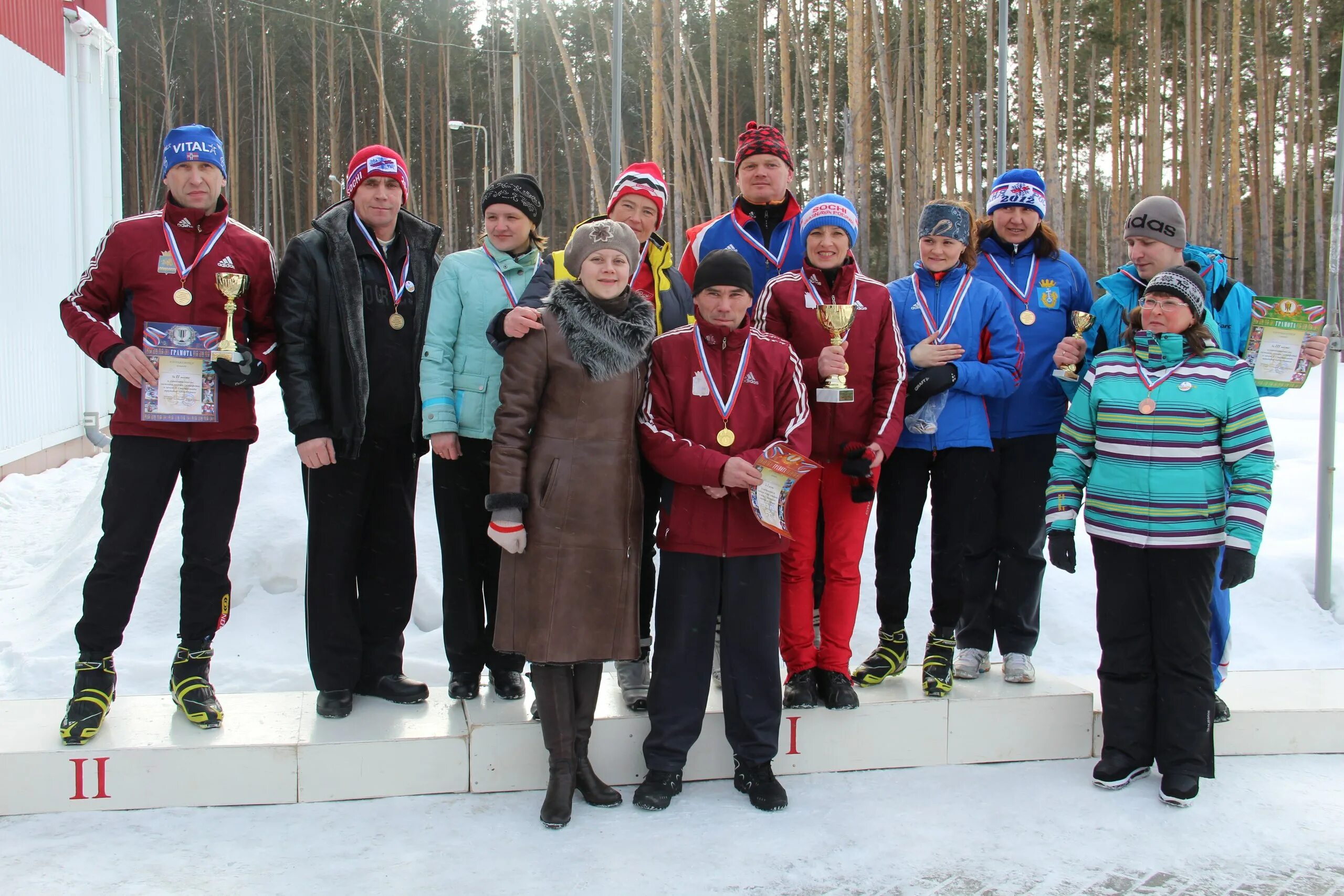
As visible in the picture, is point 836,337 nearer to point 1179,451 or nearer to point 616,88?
point 1179,451

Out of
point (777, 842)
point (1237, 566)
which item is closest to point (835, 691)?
point (777, 842)

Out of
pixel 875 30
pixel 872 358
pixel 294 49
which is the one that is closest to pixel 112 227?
pixel 872 358

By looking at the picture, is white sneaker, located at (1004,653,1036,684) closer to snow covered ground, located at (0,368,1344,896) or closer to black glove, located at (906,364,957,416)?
snow covered ground, located at (0,368,1344,896)

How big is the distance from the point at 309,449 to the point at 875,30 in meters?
21.2

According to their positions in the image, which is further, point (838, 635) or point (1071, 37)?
point (1071, 37)

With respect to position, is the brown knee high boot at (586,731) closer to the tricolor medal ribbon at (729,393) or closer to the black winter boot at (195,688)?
the tricolor medal ribbon at (729,393)

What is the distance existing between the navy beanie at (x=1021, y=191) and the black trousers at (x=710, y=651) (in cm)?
184

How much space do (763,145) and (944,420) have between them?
4.42ft

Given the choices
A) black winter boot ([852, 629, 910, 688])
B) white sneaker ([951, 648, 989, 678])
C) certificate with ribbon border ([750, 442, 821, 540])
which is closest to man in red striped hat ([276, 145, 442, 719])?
certificate with ribbon border ([750, 442, 821, 540])

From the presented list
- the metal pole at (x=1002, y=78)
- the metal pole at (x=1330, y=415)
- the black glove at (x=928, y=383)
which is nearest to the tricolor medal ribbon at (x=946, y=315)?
the black glove at (x=928, y=383)

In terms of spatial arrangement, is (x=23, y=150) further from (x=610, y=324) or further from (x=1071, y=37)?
(x=1071, y=37)

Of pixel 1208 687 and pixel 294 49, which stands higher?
pixel 294 49

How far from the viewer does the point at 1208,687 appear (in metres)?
3.61

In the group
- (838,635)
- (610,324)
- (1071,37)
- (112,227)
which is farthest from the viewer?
(1071,37)
